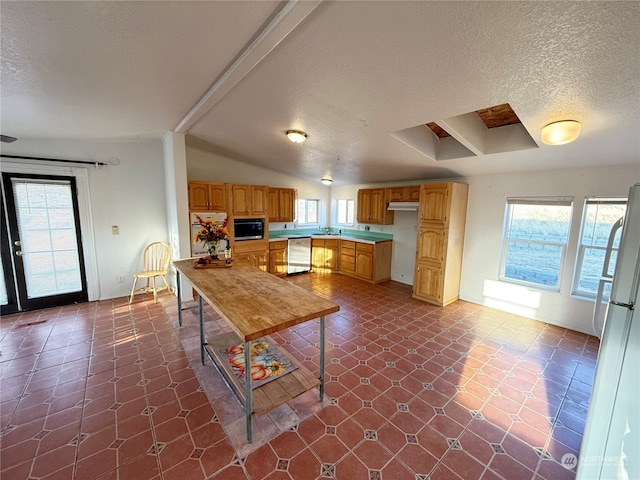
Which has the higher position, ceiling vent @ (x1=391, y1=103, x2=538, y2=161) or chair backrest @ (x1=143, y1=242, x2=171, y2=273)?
ceiling vent @ (x1=391, y1=103, x2=538, y2=161)

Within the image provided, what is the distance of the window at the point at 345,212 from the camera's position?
6676 mm

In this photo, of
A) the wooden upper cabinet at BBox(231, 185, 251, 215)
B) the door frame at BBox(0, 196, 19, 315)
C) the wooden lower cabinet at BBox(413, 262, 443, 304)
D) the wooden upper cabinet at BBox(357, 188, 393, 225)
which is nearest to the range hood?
the wooden upper cabinet at BBox(357, 188, 393, 225)

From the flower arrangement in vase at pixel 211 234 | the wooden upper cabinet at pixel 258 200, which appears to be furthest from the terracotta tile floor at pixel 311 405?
the wooden upper cabinet at pixel 258 200

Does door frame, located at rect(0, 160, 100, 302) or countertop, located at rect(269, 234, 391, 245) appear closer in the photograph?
door frame, located at rect(0, 160, 100, 302)

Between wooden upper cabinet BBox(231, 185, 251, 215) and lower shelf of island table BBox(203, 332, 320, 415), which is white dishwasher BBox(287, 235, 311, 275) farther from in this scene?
lower shelf of island table BBox(203, 332, 320, 415)

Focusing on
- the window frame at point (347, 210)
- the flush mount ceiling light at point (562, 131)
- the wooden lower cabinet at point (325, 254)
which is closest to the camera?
the flush mount ceiling light at point (562, 131)

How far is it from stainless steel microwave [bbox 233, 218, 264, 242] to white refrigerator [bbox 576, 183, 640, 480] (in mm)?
4809

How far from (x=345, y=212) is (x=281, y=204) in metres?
1.85

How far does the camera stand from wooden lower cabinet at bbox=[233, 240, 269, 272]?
5027 mm

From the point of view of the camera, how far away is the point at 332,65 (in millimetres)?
1874

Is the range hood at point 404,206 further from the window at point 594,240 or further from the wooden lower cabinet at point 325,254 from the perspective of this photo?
the window at point 594,240

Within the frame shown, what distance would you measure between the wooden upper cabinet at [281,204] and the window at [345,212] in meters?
1.46

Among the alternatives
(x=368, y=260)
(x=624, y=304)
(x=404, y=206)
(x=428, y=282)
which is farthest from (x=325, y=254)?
(x=624, y=304)

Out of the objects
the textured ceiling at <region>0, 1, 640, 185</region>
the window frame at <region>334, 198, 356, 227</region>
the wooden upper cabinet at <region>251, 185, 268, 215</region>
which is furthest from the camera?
the window frame at <region>334, 198, 356, 227</region>
